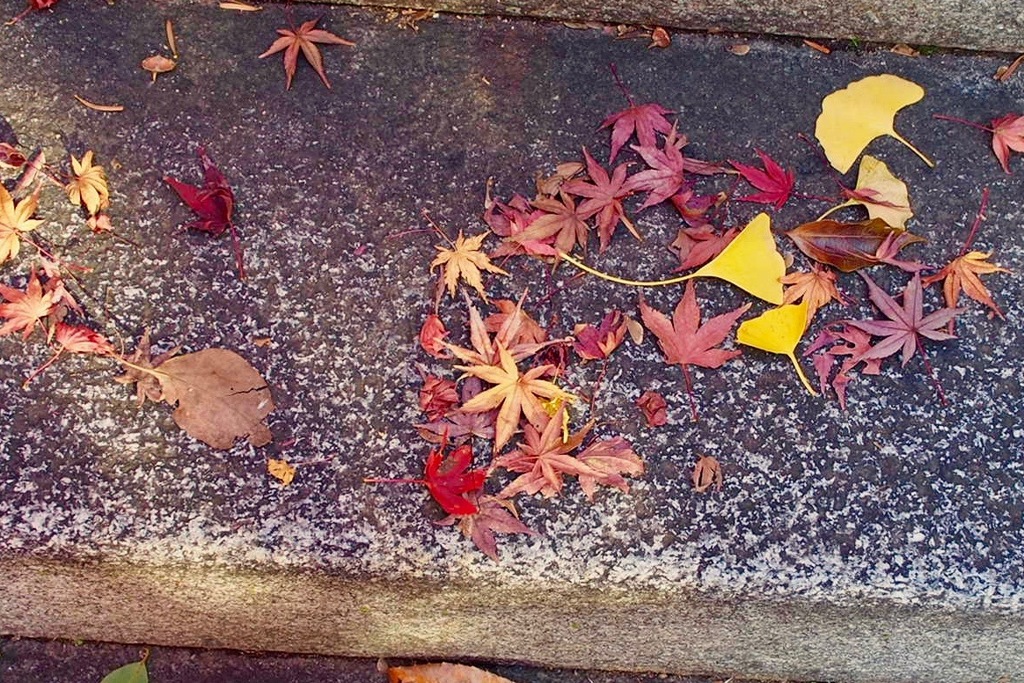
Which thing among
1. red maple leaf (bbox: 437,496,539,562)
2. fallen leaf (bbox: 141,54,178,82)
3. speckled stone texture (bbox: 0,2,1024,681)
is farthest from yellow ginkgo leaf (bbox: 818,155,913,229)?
fallen leaf (bbox: 141,54,178,82)

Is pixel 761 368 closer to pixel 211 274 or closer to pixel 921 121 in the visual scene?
pixel 921 121

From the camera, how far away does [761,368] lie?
1.56 meters

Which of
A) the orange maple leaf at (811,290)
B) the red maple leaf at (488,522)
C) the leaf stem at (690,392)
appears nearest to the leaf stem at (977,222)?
the orange maple leaf at (811,290)

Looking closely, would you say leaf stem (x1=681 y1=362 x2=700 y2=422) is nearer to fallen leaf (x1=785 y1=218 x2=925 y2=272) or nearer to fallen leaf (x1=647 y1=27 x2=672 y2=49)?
fallen leaf (x1=785 y1=218 x2=925 y2=272)

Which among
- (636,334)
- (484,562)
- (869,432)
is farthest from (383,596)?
(869,432)

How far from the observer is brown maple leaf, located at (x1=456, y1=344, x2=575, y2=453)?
1465mm

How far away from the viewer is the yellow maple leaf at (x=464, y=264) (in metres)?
1.57

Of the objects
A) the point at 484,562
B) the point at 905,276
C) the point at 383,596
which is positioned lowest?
the point at 383,596

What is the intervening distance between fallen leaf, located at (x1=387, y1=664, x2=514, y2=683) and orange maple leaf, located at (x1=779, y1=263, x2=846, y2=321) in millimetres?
866

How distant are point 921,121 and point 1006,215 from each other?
0.80 ft

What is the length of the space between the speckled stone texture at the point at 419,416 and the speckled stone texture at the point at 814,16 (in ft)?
0.13

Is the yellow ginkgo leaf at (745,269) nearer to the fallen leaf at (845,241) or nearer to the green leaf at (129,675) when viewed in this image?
the fallen leaf at (845,241)

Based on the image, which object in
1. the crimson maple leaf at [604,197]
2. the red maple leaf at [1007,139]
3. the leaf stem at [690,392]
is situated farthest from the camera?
the red maple leaf at [1007,139]

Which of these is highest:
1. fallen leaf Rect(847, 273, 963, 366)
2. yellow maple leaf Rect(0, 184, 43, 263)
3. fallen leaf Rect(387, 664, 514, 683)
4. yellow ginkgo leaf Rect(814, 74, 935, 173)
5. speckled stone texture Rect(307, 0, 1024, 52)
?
speckled stone texture Rect(307, 0, 1024, 52)
